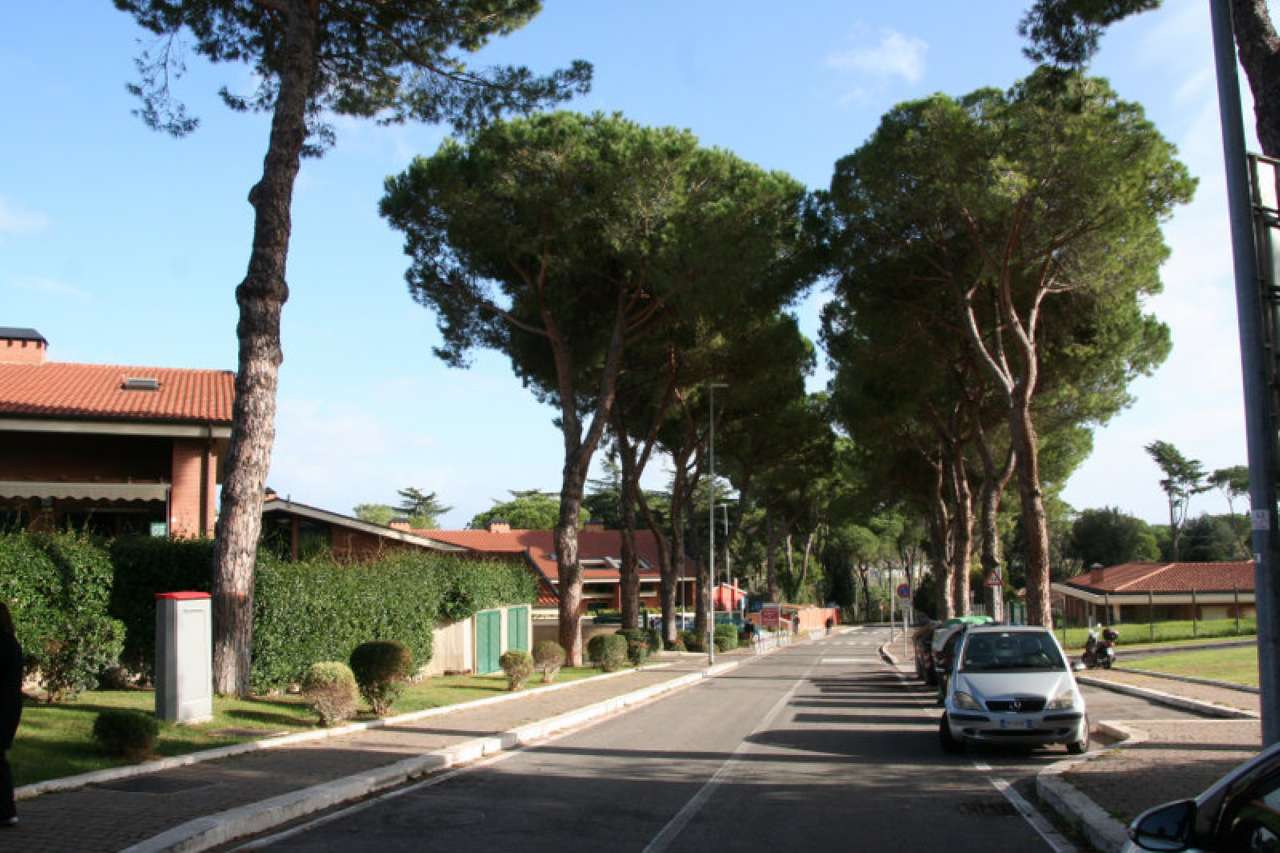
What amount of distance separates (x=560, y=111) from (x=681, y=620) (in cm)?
4034

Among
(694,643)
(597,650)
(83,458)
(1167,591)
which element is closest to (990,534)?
(597,650)

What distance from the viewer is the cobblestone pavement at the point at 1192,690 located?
54.2 feet

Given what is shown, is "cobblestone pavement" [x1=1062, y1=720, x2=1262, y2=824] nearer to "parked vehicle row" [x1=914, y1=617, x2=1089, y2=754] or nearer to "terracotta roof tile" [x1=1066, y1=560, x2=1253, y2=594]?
"parked vehicle row" [x1=914, y1=617, x2=1089, y2=754]

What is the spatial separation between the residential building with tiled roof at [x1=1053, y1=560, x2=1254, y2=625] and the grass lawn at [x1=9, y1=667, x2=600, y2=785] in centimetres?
4649

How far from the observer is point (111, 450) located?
23.2 m

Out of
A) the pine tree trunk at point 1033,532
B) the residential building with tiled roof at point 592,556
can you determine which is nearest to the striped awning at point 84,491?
the pine tree trunk at point 1033,532

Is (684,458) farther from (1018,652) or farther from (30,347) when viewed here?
(1018,652)

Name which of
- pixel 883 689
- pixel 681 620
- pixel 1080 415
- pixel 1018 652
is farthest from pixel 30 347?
pixel 681 620

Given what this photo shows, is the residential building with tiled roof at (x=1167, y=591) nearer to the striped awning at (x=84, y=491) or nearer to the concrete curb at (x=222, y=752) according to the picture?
the concrete curb at (x=222, y=752)

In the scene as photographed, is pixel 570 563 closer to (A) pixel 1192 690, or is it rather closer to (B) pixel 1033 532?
(B) pixel 1033 532

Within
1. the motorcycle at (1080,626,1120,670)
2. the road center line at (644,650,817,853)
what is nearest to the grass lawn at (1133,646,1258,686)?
the motorcycle at (1080,626,1120,670)

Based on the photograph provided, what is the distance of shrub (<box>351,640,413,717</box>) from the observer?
1459cm

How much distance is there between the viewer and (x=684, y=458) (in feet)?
140

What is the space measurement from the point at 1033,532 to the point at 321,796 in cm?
1705
